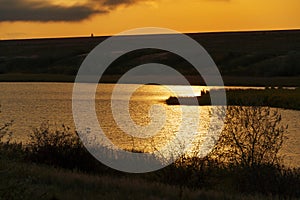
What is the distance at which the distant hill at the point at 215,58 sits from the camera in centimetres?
9244

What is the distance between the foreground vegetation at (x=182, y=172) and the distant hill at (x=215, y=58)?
69.8 metres

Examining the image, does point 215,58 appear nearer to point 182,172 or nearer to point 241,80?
point 241,80

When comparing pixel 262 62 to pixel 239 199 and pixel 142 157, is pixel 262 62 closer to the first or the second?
pixel 142 157

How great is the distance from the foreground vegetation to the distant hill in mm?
69773

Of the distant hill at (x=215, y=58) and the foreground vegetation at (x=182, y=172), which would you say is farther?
the distant hill at (x=215, y=58)

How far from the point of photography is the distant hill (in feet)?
303

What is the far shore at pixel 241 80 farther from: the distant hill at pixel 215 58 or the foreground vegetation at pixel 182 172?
the foreground vegetation at pixel 182 172

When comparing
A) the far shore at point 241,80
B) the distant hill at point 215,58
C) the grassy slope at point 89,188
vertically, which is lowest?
the grassy slope at point 89,188

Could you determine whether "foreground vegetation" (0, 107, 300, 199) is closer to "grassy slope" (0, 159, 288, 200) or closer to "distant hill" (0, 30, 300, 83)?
"grassy slope" (0, 159, 288, 200)

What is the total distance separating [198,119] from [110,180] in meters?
21.3

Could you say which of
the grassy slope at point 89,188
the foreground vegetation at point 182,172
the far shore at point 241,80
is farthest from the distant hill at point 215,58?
the grassy slope at point 89,188

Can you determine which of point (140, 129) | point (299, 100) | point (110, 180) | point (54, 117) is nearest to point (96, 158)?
point (110, 180)

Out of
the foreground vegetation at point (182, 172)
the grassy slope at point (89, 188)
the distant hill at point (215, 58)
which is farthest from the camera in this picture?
the distant hill at point (215, 58)

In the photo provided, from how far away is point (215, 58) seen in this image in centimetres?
11012
